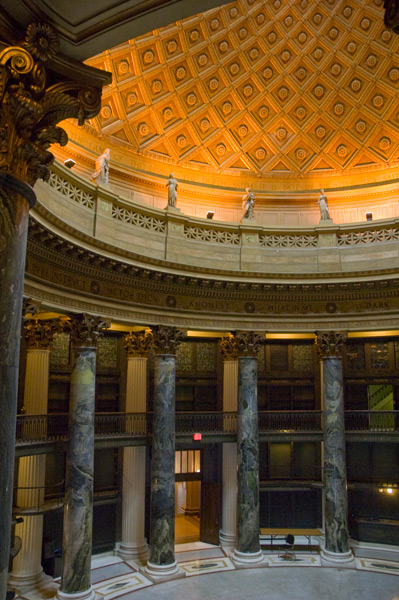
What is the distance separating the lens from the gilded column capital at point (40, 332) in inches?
605

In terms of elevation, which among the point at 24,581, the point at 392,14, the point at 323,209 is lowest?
the point at 24,581

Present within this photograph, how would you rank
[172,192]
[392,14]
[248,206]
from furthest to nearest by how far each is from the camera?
[248,206], [172,192], [392,14]

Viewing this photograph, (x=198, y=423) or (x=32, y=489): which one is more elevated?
(x=198, y=423)

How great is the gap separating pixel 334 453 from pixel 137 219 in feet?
33.7

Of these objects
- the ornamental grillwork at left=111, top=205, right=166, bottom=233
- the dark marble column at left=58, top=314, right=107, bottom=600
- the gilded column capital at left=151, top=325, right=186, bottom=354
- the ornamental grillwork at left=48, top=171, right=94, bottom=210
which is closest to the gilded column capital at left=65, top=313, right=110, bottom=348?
the dark marble column at left=58, top=314, right=107, bottom=600

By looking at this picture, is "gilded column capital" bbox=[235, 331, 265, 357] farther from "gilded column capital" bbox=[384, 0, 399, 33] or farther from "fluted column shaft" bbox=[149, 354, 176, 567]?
"gilded column capital" bbox=[384, 0, 399, 33]

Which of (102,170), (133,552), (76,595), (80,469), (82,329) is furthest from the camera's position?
(133,552)

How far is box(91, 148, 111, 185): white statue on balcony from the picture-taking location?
54.8 ft

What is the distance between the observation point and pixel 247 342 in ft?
58.7

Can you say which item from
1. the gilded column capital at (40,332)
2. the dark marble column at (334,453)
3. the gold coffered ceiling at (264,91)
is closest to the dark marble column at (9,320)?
the gilded column capital at (40,332)

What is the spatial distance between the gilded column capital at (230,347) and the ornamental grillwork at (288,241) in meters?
3.73

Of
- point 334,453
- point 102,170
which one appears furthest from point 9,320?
point 334,453

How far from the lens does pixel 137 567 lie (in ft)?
54.1

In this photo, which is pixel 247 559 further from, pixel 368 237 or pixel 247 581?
pixel 368 237
